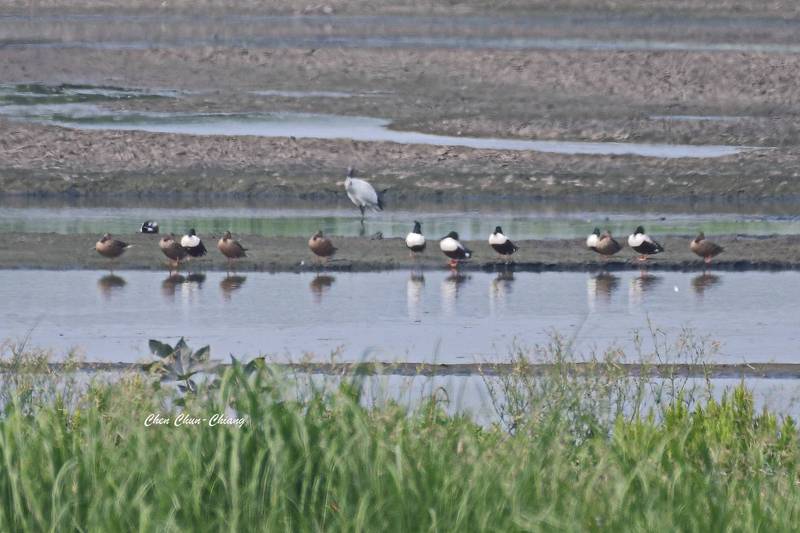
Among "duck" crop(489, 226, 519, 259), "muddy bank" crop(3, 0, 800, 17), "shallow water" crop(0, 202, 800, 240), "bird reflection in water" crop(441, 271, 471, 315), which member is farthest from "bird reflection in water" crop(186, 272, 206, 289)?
"muddy bank" crop(3, 0, 800, 17)

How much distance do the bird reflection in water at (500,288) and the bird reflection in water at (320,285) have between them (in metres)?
1.86

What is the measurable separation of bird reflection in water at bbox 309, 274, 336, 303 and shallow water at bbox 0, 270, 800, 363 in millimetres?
20

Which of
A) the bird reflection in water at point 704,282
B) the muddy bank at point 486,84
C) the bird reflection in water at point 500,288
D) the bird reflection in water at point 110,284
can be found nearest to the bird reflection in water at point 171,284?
the bird reflection in water at point 110,284

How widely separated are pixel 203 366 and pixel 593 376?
8.68ft

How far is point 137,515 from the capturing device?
7.98 metres

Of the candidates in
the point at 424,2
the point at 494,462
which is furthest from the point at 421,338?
the point at 424,2

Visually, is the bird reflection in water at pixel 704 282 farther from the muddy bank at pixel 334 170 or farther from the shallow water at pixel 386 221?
the muddy bank at pixel 334 170

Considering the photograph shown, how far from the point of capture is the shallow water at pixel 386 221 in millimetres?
23406

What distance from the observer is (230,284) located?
18859 mm

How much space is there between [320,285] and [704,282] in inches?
177

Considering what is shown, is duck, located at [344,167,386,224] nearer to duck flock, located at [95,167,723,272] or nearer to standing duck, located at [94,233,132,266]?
duck flock, located at [95,167,723,272]

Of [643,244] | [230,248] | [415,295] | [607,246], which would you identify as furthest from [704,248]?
[230,248]

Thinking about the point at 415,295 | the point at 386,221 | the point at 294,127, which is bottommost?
the point at 415,295

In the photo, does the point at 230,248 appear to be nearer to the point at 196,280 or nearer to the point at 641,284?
the point at 196,280
